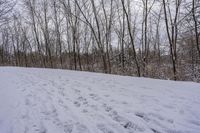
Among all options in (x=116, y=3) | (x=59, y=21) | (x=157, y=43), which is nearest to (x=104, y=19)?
(x=116, y=3)

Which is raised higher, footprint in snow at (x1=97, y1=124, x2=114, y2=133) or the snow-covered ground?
the snow-covered ground

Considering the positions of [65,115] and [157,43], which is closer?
[65,115]

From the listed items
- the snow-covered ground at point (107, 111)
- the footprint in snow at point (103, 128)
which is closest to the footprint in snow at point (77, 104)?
the snow-covered ground at point (107, 111)

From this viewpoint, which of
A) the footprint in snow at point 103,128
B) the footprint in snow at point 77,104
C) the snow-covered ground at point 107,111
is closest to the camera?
the footprint in snow at point 103,128

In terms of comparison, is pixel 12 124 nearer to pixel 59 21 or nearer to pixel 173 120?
pixel 173 120

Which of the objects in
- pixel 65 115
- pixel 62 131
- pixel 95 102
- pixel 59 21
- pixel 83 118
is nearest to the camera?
pixel 62 131

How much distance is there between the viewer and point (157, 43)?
102ft

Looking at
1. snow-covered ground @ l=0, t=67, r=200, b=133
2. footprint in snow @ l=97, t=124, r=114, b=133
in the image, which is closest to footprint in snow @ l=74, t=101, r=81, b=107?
snow-covered ground @ l=0, t=67, r=200, b=133

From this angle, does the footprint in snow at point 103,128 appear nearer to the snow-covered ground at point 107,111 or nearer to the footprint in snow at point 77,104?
the snow-covered ground at point 107,111

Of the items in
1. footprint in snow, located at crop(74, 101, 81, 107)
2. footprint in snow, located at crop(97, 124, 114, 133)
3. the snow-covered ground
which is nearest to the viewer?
footprint in snow, located at crop(97, 124, 114, 133)

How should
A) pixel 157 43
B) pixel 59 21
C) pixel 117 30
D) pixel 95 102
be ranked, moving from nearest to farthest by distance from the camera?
pixel 95 102, pixel 117 30, pixel 59 21, pixel 157 43

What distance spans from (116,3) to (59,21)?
8953mm

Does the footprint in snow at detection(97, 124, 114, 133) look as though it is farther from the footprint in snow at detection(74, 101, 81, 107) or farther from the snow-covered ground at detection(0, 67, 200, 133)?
the footprint in snow at detection(74, 101, 81, 107)

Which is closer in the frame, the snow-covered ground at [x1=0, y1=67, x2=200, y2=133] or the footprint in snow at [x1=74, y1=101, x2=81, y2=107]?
the snow-covered ground at [x1=0, y1=67, x2=200, y2=133]
